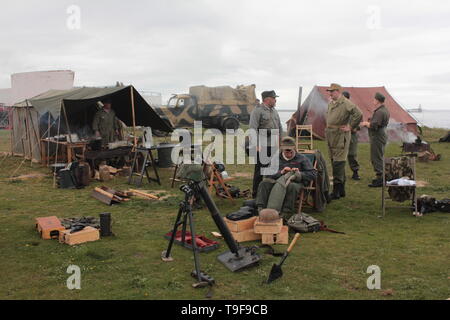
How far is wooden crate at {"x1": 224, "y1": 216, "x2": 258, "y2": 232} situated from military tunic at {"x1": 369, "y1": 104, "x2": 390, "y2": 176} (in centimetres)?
397

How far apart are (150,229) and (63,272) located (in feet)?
5.12

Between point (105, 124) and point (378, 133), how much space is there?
20.7 feet

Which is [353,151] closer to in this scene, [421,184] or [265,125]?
[421,184]

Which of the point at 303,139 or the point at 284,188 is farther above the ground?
the point at 303,139

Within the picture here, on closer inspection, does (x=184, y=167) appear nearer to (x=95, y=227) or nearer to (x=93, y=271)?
(x=93, y=271)

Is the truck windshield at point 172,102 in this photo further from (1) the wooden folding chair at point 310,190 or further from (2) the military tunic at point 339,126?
(1) the wooden folding chair at point 310,190

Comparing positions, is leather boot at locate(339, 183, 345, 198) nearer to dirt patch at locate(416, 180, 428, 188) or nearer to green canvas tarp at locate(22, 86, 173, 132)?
dirt patch at locate(416, 180, 428, 188)

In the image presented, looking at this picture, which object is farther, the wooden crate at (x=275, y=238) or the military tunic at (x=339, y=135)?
the military tunic at (x=339, y=135)

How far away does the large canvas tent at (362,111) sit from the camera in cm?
1544

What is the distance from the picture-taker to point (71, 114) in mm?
10797

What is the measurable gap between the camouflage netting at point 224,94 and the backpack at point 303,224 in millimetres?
17028

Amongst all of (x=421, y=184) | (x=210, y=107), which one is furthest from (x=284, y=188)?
(x=210, y=107)

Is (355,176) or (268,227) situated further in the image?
(355,176)

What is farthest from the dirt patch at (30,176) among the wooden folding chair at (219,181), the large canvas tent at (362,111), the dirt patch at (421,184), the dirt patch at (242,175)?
the large canvas tent at (362,111)
